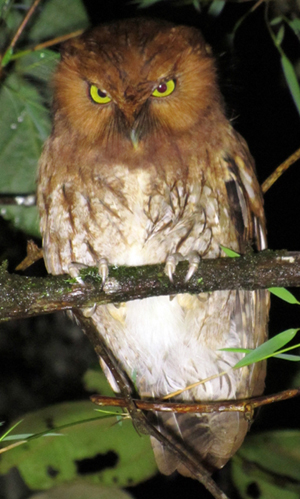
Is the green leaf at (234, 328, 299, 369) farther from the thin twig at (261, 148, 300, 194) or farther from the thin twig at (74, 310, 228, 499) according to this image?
the thin twig at (261, 148, 300, 194)

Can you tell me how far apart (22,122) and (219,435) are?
1.36 m

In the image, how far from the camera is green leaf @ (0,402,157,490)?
5.81 ft

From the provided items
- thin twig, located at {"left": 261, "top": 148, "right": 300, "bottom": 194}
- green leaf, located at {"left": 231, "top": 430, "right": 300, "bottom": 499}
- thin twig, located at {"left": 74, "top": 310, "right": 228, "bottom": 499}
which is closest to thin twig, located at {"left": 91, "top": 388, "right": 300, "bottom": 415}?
thin twig, located at {"left": 74, "top": 310, "right": 228, "bottom": 499}

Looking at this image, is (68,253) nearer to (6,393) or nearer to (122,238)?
(122,238)

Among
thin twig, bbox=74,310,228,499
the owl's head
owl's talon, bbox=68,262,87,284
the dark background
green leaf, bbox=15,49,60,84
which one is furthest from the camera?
the dark background

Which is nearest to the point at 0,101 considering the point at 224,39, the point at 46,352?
the point at 224,39

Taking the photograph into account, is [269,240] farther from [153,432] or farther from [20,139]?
[153,432]

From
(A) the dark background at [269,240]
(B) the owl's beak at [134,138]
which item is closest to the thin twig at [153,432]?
(B) the owl's beak at [134,138]

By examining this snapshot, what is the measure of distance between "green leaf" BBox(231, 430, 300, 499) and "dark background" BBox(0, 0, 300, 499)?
32 cm

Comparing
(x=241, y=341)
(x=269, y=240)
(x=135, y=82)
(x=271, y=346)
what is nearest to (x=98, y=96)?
(x=135, y=82)

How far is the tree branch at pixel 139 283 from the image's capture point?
3.90 feet

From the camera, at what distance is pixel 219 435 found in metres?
1.99

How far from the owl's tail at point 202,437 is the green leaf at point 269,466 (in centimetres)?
6

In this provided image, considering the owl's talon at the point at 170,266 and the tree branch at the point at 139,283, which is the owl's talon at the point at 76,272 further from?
the owl's talon at the point at 170,266
